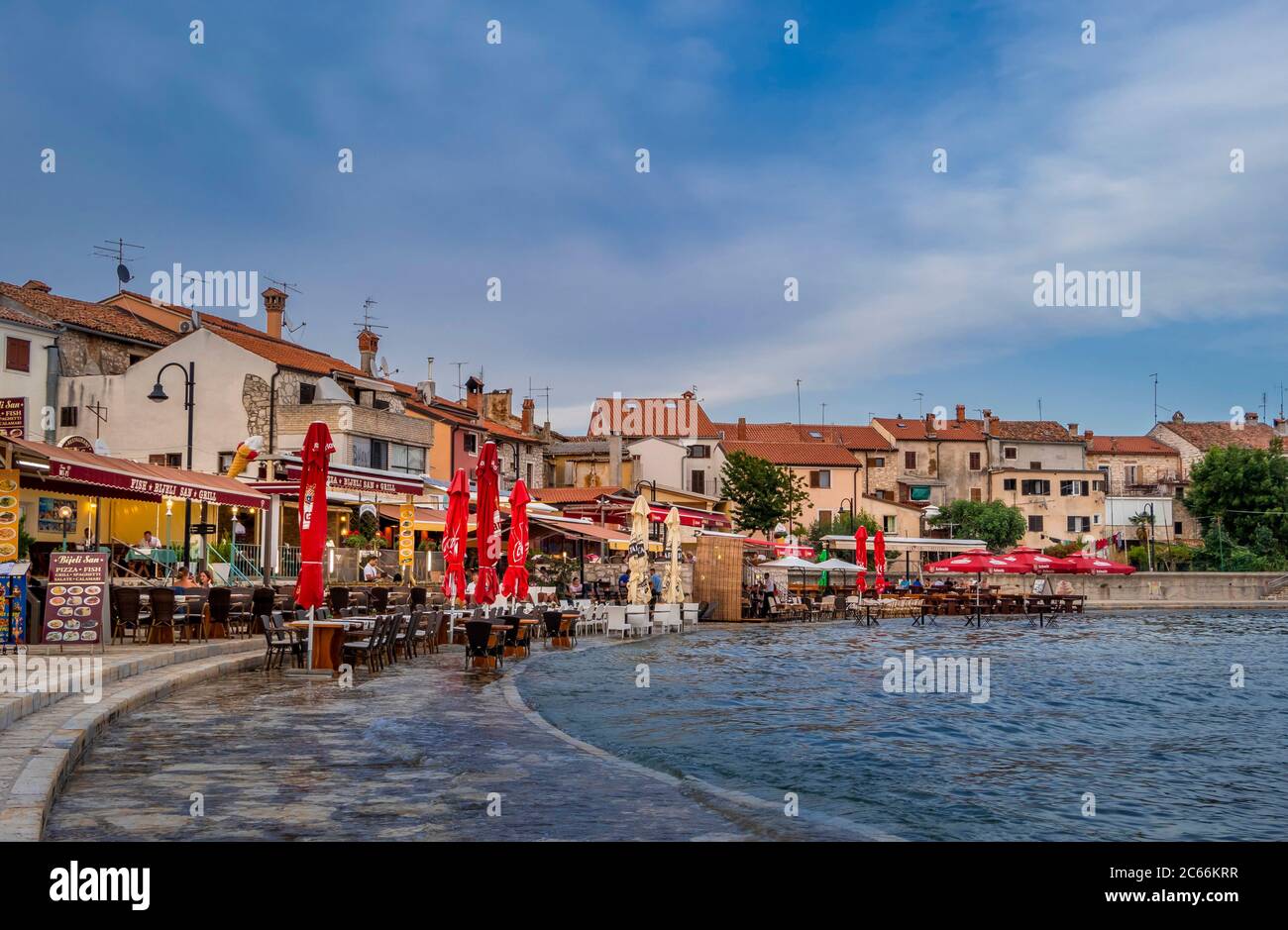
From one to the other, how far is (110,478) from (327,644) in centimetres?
435

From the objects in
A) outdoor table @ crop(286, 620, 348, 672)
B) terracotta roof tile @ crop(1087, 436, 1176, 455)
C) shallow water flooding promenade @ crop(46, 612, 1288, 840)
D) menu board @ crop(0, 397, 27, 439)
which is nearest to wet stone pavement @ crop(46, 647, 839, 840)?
shallow water flooding promenade @ crop(46, 612, 1288, 840)

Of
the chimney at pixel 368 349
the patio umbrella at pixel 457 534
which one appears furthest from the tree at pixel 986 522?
the patio umbrella at pixel 457 534

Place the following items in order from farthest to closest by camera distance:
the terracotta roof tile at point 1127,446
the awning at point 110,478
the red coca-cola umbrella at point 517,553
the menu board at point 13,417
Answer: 1. the terracotta roof tile at point 1127,446
2. the red coca-cola umbrella at point 517,553
3. the menu board at point 13,417
4. the awning at point 110,478

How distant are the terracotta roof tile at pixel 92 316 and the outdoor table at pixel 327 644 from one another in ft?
113

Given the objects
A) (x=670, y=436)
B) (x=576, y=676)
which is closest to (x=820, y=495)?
(x=670, y=436)

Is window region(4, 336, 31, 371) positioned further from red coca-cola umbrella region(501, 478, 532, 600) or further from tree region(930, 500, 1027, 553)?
tree region(930, 500, 1027, 553)

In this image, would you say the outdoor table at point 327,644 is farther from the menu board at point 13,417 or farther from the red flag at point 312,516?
the menu board at point 13,417

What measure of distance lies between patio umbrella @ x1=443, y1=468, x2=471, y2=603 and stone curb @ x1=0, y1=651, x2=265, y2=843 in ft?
24.8

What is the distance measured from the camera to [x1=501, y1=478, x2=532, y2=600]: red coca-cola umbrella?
23250 millimetres

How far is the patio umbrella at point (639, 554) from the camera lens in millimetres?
30375

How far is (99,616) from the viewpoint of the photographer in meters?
15.9

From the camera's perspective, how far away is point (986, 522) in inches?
2975

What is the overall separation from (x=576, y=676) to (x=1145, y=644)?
19.8 m
